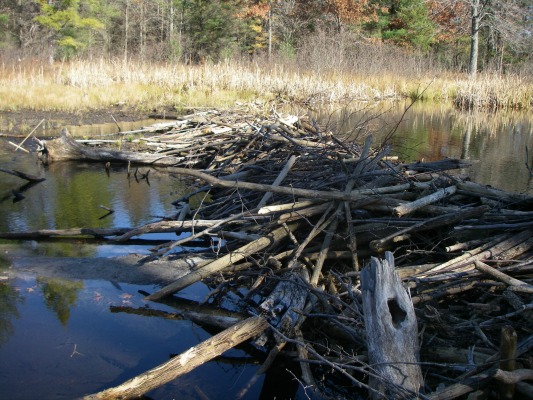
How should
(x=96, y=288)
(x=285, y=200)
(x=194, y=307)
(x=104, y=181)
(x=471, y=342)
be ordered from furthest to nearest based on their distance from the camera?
1. (x=104, y=181)
2. (x=285, y=200)
3. (x=96, y=288)
4. (x=194, y=307)
5. (x=471, y=342)

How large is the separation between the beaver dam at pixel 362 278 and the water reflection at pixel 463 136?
2.69 meters

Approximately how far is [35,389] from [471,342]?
8.95 ft

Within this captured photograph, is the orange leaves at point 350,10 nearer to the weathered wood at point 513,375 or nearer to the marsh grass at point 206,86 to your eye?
the marsh grass at point 206,86

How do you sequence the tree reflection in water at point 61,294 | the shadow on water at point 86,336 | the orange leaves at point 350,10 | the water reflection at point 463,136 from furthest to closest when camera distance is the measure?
the orange leaves at point 350,10
the water reflection at point 463,136
the tree reflection in water at point 61,294
the shadow on water at point 86,336

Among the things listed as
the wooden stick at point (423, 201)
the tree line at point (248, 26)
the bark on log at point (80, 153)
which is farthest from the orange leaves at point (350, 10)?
the wooden stick at point (423, 201)

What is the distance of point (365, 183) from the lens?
550 centimetres

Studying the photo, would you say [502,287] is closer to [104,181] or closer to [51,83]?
[104,181]

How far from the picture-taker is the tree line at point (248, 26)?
112 ft

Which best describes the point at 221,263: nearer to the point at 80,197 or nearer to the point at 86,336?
the point at 86,336

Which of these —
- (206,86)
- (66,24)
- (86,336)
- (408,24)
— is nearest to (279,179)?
(86,336)

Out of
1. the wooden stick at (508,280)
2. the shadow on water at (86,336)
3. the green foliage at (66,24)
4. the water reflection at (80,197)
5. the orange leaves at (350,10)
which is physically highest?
the orange leaves at (350,10)

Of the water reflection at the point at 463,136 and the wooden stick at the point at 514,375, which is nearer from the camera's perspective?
the wooden stick at the point at 514,375

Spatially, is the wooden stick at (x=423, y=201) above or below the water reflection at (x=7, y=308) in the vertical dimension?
above

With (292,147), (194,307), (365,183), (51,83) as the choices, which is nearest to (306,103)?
(51,83)
